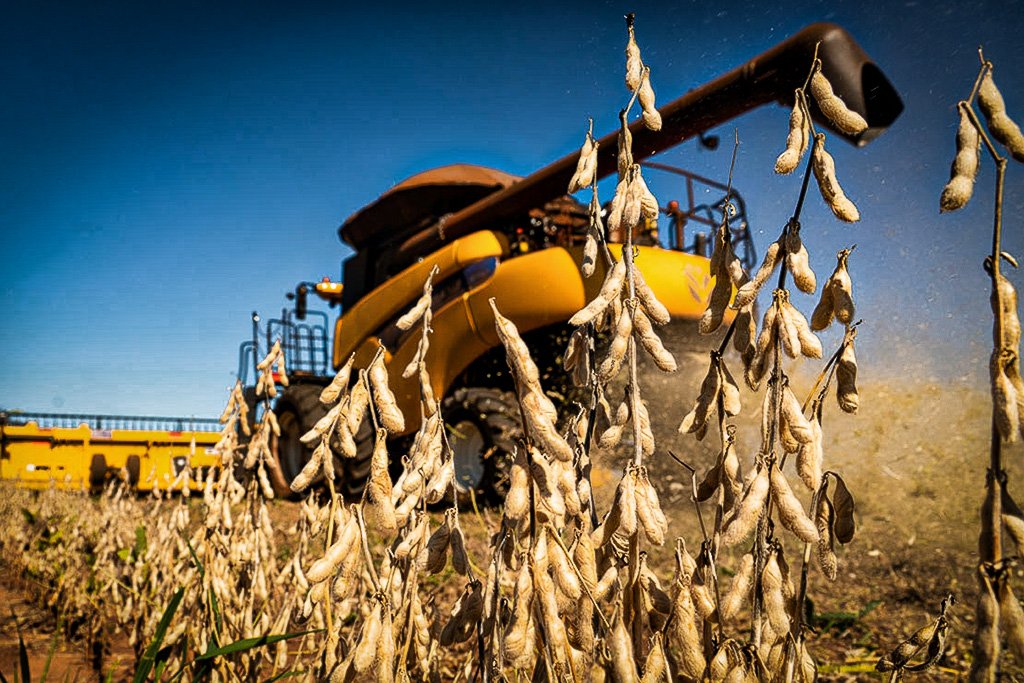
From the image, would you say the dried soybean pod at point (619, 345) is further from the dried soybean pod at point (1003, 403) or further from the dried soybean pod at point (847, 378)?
the dried soybean pod at point (1003, 403)

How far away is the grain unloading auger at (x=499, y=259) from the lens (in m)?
3.89

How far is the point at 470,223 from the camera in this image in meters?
6.13

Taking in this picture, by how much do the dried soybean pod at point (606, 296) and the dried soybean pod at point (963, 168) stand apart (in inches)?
17.1

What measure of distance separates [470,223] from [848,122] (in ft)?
17.3

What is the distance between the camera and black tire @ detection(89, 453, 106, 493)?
981 centimetres

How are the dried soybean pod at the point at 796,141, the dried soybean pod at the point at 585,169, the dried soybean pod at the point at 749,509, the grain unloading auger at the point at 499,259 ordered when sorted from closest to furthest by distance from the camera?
the dried soybean pod at the point at 749,509 → the dried soybean pod at the point at 796,141 → the dried soybean pod at the point at 585,169 → the grain unloading auger at the point at 499,259

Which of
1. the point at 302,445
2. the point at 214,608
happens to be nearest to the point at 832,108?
the point at 214,608

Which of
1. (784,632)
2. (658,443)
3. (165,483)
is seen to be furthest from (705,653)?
(165,483)

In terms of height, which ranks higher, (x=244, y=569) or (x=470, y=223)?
(x=470, y=223)

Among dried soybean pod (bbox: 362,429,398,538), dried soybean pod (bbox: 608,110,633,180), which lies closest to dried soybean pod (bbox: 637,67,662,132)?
dried soybean pod (bbox: 608,110,633,180)

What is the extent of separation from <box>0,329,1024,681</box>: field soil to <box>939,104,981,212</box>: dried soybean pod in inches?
70.0

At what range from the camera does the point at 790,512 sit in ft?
2.82

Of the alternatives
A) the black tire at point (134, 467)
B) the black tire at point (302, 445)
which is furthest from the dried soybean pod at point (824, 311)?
the black tire at point (134, 467)

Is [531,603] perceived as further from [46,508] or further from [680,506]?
[46,508]
